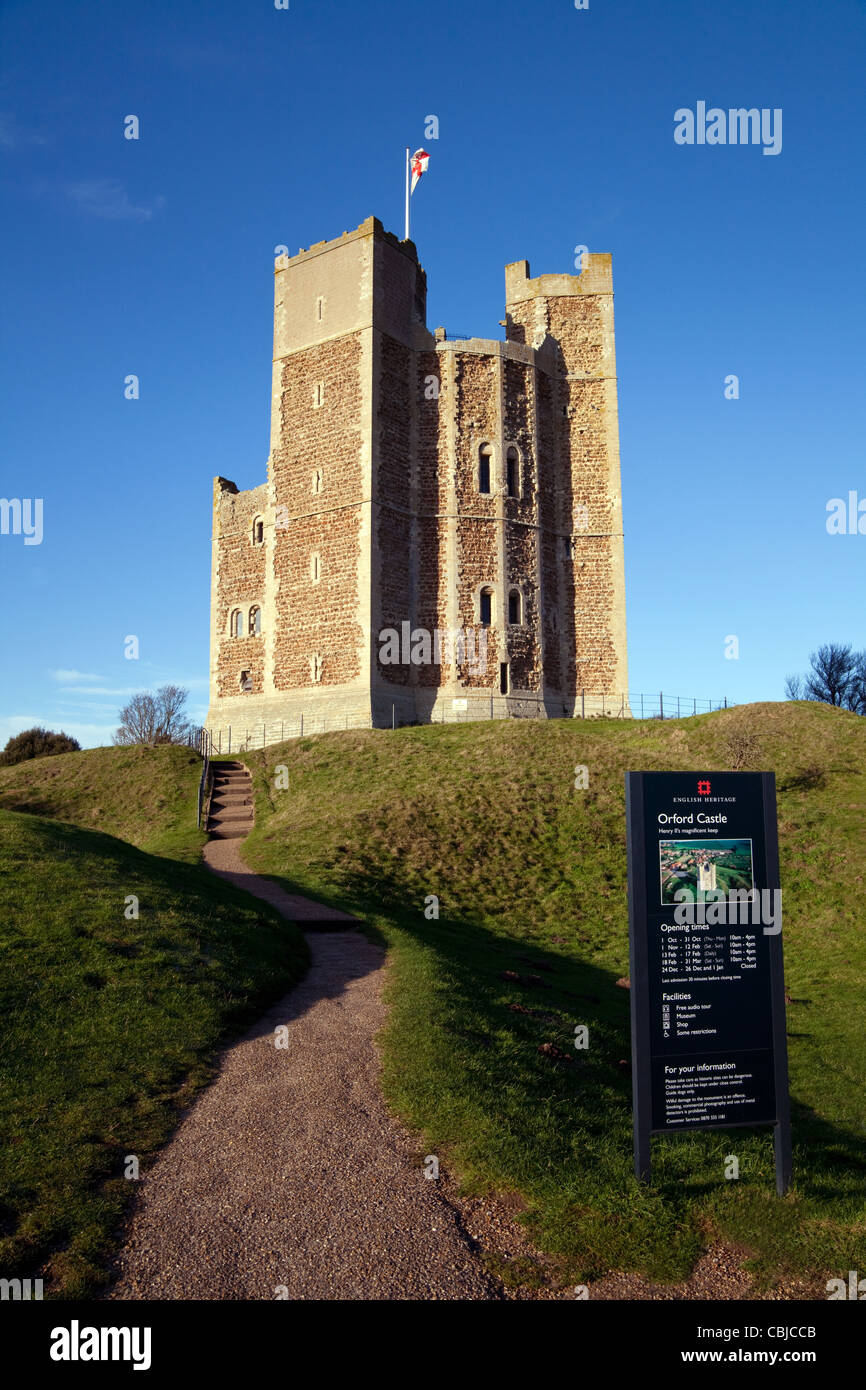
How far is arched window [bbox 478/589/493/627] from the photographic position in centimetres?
4100

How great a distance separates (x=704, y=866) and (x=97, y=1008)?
737 centimetres

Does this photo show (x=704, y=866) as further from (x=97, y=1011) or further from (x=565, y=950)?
(x=565, y=950)

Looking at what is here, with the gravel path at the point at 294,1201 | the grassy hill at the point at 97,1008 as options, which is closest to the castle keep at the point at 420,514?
the grassy hill at the point at 97,1008

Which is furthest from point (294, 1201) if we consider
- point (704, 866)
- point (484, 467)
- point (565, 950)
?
point (484, 467)

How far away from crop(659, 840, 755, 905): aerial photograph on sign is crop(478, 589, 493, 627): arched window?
33.1 meters

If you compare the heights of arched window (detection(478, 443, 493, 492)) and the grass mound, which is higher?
arched window (detection(478, 443, 493, 492))

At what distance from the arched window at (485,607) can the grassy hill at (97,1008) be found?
23290mm

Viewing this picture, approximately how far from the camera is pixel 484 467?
42.3m

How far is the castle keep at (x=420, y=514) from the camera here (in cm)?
3944

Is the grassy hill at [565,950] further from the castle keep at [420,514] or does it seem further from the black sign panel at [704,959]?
the castle keep at [420,514]

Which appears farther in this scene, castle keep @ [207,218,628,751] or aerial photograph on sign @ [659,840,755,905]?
castle keep @ [207,218,628,751]

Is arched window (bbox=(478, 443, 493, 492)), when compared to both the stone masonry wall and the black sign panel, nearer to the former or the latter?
the stone masonry wall

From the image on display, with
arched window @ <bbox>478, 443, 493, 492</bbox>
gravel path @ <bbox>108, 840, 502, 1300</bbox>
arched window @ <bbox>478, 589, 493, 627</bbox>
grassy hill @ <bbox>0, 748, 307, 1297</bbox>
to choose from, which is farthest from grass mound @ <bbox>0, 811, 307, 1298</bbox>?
arched window @ <bbox>478, 443, 493, 492</bbox>
